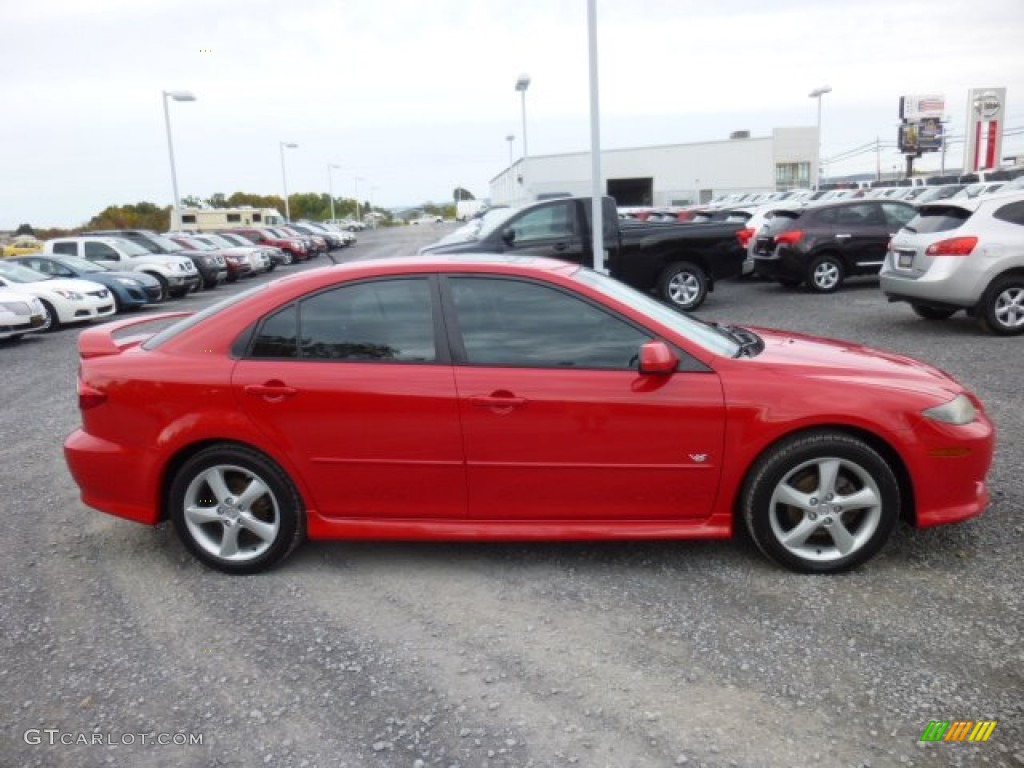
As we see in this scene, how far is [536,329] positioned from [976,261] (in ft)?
24.1

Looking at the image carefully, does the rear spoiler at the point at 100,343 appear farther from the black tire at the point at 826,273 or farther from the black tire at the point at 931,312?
the black tire at the point at 826,273

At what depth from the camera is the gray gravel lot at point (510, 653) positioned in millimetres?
2836

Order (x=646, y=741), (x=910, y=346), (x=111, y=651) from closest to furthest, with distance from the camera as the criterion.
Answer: (x=646, y=741), (x=111, y=651), (x=910, y=346)

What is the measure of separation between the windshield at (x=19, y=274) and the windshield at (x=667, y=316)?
13872 mm

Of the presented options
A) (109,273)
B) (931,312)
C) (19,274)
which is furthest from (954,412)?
(109,273)

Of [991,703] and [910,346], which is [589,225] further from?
[991,703]

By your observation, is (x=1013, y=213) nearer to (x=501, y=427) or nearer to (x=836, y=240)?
(x=836, y=240)

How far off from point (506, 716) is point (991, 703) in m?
1.69

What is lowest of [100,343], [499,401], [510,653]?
[510,653]

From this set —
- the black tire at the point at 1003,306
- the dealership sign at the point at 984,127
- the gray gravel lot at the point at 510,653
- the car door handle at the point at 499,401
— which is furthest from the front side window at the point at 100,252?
the dealership sign at the point at 984,127

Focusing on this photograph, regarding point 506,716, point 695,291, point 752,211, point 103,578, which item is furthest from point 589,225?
point 506,716

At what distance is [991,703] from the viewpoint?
9.59ft

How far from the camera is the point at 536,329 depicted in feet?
13.0

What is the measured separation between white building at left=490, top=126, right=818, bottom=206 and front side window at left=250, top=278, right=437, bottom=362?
55354 millimetres
